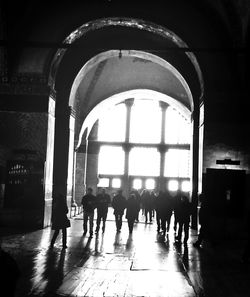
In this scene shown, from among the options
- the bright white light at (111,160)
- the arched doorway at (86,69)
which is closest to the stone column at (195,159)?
the arched doorway at (86,69)

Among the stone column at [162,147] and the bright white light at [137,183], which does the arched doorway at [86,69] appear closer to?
the stone column at [162,147]

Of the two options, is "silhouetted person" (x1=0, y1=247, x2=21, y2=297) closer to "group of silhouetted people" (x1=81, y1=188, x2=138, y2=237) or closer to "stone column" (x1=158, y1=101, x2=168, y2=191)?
"group of silhouetted people" (x1=81, y1=188, x2=138, y2=237)

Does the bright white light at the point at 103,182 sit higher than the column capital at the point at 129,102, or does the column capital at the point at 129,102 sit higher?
the column capital at the point at 129,102

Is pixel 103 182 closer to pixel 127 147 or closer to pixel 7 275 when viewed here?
pixel 127 147

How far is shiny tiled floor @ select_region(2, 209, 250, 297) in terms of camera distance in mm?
6102

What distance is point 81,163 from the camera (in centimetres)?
2544

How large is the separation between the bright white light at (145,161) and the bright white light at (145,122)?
750 mm

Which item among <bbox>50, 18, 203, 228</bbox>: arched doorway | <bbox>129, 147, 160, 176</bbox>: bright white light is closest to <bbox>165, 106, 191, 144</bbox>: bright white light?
<bbox>129, 147, 160, 176</bbox>: bright white light

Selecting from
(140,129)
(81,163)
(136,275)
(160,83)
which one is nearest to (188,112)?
(160,83)

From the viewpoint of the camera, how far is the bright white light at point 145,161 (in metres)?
32.5

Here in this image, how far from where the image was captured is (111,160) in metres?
32.5

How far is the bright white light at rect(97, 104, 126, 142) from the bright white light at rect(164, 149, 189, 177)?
148 inches

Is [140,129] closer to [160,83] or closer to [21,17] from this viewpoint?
[160,83]

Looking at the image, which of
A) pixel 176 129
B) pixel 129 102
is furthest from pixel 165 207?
pixel 129 102
